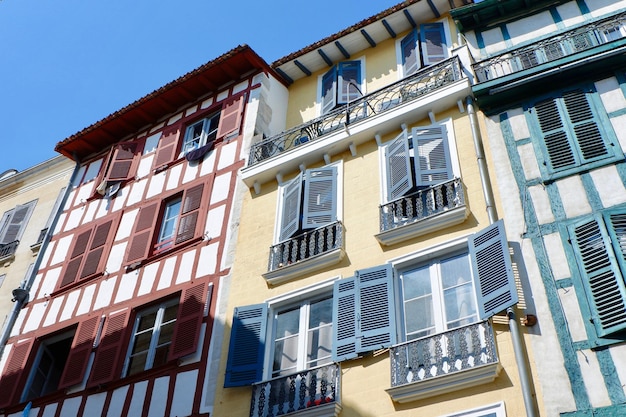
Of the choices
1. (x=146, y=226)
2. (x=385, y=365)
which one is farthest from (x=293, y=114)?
(x=385, y=365)

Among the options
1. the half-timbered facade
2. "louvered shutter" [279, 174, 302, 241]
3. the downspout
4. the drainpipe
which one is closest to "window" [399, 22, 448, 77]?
the half-timbered facade

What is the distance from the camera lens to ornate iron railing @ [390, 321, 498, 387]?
8.45 metres

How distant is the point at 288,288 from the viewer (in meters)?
11.1

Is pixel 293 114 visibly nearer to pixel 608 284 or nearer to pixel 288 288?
pixel 288 288

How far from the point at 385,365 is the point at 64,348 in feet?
26.0

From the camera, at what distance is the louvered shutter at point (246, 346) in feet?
33.5

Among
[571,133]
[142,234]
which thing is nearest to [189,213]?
[142,234]

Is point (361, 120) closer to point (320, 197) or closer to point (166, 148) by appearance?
point (320, 197)

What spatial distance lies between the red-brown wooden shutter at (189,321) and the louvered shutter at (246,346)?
2.90ft

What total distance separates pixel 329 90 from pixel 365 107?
87.7 inches

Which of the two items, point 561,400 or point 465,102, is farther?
point 465,102

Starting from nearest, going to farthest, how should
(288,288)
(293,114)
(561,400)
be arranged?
(561,400) < (288,288) < (293,114)

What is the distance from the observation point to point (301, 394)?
31.3ft

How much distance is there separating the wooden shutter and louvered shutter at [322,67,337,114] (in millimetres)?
5681
